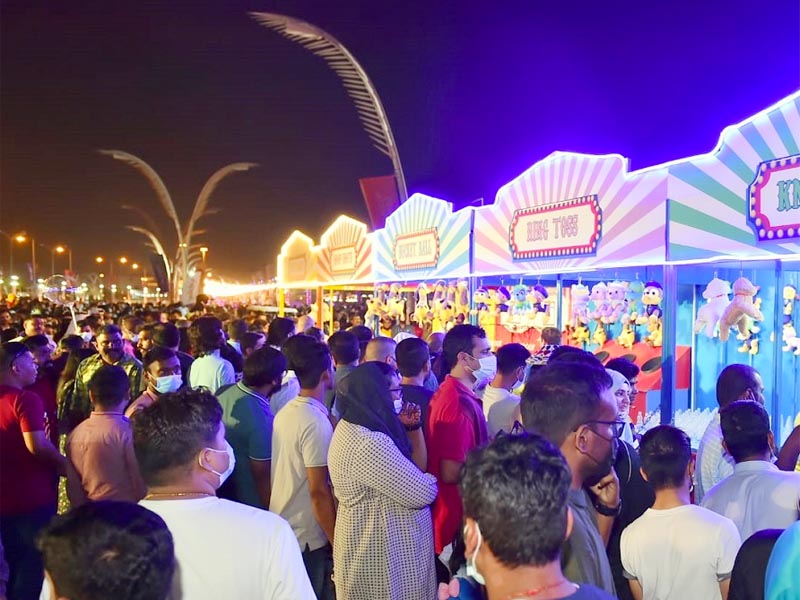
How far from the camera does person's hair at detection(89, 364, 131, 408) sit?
13.0ft

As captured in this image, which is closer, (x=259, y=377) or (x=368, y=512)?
(x=368, y=512)

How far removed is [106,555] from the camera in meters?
1.51

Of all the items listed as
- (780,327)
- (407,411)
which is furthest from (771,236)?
(407,411)

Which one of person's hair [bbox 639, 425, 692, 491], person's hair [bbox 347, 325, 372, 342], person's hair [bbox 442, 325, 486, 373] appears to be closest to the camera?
person's hair [bbox 639, 425, 692, 491]

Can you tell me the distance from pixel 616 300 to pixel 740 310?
1.51 metres

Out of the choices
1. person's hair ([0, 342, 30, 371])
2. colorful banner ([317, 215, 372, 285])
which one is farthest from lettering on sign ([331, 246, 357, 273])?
person's hair ([0, 342, 30, 371])

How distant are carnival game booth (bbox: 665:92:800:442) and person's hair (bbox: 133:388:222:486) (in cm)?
434

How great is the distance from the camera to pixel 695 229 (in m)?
5.71

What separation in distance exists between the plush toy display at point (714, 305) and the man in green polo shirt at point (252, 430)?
4.16 meters

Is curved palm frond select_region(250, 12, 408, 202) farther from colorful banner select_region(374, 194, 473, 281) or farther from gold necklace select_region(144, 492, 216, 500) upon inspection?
gold necklace select_region(144, 492, 216, 500)

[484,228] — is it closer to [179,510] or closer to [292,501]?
[292,501]

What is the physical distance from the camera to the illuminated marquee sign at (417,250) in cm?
995

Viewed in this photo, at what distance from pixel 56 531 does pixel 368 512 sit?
1830 millimetres

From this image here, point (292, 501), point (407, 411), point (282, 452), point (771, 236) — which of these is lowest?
point (292, 501)
